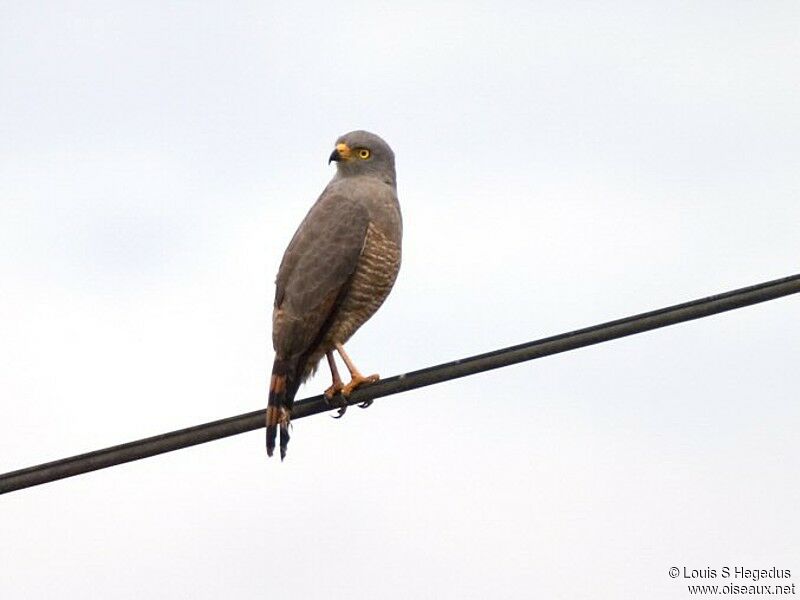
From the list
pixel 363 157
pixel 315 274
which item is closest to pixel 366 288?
pixel 315 274

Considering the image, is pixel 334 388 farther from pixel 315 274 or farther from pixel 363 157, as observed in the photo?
pixel 363 157

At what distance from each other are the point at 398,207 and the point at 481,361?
10.7 feet

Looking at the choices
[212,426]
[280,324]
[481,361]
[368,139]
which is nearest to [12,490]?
[212,426]

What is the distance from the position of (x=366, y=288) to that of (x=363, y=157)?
3.80 ft

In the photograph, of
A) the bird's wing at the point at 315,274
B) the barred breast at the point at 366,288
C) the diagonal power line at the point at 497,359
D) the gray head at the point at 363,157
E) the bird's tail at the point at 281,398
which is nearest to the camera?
the diagonal power line at the point at 497,359

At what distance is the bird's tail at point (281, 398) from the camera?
935 centimetres

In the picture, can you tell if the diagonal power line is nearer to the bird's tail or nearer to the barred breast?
the bird's tail

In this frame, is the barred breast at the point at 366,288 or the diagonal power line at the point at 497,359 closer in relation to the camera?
the diagonal power line at the point at 497,359

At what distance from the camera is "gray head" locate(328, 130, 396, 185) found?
35.5 feet

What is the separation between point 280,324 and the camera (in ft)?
32.3

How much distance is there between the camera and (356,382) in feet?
31.8

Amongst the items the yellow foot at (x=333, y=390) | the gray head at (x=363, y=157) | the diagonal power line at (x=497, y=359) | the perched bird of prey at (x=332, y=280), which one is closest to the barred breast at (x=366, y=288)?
the perched bird of prey at (x=332, y=280)

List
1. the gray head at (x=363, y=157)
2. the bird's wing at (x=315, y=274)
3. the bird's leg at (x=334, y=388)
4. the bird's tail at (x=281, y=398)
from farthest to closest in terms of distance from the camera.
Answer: the gray head at (x=363, y=157) → the bird's wing at (x=315, y=274) → the bird's leg at (x=334, y=388) → the bird's tail at (x=281, y=398)

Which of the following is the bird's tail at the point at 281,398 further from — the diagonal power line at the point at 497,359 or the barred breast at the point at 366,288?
the diagonal power line at the point at 497,359
